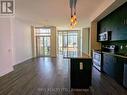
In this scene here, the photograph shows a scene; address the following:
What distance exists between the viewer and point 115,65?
201 inches

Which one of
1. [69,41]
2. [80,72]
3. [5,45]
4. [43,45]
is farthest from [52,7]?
[69,41]

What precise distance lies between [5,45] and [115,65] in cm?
487

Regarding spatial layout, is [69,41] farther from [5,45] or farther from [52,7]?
[5,45]

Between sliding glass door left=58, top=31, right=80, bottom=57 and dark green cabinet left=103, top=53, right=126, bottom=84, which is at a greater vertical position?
sliding glass door left=58, top=31, right=80, bottom=57

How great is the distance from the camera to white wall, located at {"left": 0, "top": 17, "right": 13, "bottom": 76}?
20.3 feet

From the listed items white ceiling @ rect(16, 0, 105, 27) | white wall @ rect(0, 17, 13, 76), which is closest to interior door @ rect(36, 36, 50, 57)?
white ceiling @ rect(16, 0, 105, 27)

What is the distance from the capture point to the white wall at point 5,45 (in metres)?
6.18

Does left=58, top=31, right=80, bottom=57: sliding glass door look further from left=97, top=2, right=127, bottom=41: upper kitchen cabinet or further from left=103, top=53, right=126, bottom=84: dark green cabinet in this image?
left=103, top=53, right=126, bottom=84: dark green cabinet

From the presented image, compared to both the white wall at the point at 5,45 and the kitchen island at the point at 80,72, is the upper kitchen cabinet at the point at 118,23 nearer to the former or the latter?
the kitchen island at the point at 80,72

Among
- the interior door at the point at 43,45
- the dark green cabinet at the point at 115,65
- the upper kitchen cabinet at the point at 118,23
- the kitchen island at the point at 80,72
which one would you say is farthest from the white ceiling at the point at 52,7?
the interior door at the point at 43,45

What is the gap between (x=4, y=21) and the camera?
21.0ft

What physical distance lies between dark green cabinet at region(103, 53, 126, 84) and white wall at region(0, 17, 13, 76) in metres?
4.54

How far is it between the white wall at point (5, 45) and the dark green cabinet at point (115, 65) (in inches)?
179

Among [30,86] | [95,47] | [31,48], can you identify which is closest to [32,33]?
[31,48]
